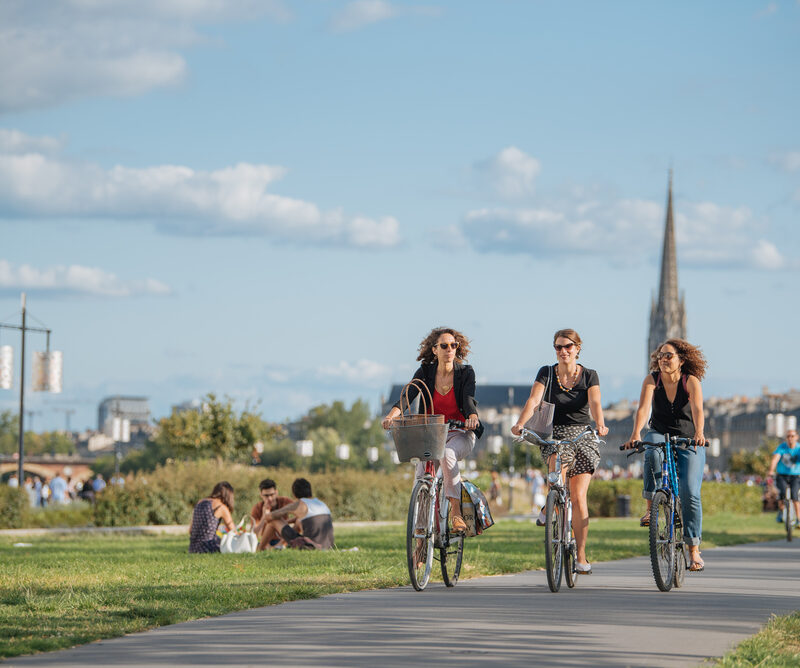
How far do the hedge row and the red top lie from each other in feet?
58.5

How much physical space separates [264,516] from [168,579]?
4.92 metres

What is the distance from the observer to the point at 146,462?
122 metres

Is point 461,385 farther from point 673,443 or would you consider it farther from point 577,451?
point 673,443

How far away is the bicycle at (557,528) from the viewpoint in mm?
8742

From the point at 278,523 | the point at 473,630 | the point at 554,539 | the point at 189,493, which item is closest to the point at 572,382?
the point at 554,539

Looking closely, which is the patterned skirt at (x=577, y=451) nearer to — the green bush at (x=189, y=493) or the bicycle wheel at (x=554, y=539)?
the bicycle wheel at (x=554, y=539)

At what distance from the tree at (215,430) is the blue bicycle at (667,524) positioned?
30.0m

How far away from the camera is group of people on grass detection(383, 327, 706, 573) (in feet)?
30.7

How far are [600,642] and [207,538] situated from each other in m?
8.71

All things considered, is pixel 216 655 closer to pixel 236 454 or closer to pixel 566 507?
pixel 566 507

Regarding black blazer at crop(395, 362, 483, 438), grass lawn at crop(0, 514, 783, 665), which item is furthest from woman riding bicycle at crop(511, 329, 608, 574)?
grass lawn at crop(0, 514, 783, 665)

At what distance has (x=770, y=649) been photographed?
6.32 metres

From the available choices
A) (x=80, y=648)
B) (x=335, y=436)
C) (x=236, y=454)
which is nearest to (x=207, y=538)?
(x=80, y=648)

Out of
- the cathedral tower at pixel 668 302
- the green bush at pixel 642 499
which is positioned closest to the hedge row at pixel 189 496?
the green bush at pixel 642 499
